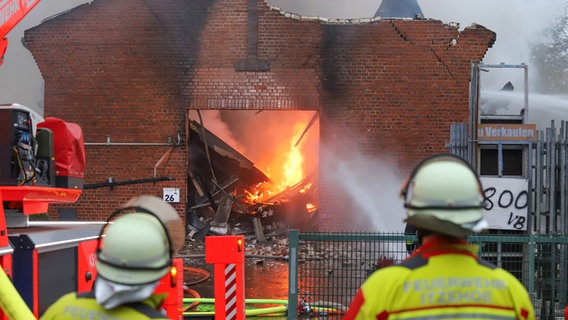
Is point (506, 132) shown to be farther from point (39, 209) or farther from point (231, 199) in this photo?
point (231, 199)

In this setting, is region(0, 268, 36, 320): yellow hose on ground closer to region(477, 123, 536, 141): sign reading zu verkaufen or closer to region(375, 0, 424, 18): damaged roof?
region(477, 123, 536, 141): sign reading zu verkaufen

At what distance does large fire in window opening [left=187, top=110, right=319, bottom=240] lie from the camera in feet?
46.9

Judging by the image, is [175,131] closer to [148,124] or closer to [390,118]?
[148,124]

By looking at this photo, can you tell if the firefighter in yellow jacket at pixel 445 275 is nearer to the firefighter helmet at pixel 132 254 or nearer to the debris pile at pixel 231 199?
the firefighter helmet at pixel 132 254

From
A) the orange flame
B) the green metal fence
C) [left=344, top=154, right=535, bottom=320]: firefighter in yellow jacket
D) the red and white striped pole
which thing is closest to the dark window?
the green metal fence

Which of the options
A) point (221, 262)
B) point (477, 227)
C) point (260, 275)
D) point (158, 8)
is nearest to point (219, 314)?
point (221, 262)

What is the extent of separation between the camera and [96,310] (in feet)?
6.43

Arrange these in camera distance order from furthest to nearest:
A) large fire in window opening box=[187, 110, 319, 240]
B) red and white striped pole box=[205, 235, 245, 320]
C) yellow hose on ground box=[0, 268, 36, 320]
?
large fire in window opening box=[187, 110, 319, 240] < red and white striped pole box=[205, 235, 245, 320] < yellow hose on ground box=[0, 268, 36, 320]

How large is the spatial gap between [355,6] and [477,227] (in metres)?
16.0

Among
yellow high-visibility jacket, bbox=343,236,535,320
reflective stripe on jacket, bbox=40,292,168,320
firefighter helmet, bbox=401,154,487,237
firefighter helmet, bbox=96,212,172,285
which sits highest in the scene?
firefighter helmet, bbox=401,154,487,237

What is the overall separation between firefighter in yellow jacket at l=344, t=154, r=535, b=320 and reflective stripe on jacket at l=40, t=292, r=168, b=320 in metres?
0.68

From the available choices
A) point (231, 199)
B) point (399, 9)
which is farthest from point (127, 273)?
point (399, 9)

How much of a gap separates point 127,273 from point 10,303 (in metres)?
1.32

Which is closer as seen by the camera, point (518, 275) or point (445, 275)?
point (445, 275)
